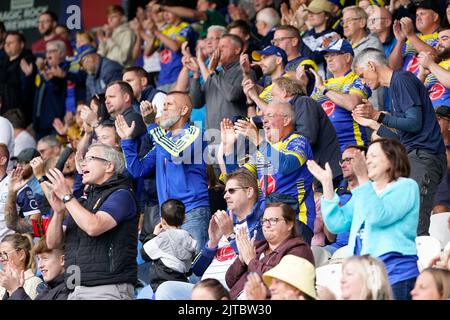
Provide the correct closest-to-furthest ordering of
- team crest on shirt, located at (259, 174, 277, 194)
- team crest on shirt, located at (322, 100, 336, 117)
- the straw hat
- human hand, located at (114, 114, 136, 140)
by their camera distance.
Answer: the straw hat → team crest on shirt, located at (259, 174, 277, 194) → human hand, located at (114, 114, 136, 140) → team crest on shirt, located at (322, 100, 336, 117)

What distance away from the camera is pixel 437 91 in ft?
35.7

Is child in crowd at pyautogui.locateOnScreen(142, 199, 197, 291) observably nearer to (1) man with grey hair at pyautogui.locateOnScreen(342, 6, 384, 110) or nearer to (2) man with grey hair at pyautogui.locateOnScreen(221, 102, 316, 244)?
(2) man with grey hair at pyautogui.locateOnScreen(221, 102, 316, 244)

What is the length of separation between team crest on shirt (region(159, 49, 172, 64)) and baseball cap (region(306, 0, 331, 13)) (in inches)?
89.6

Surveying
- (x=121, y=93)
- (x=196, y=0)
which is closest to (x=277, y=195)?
(x=121, y=93)

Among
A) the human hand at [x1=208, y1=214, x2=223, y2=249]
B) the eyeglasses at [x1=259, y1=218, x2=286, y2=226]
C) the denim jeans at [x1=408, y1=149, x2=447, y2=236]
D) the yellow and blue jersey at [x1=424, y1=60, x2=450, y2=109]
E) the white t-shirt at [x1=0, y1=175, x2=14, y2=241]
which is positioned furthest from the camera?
the white t-shirt at [x1=0, y1=175, x2=14, y2=241]

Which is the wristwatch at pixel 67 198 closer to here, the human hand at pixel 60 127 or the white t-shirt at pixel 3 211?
the white t-shirt at pixel 3 211

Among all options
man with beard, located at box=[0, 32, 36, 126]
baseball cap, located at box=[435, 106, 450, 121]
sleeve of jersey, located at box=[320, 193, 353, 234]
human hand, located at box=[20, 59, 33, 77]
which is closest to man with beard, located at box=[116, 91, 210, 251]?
baseball cap, located at box=[435, 106, 450, 121]

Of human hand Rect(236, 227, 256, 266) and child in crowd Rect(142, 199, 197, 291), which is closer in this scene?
human hand Rect(236, 227, 256, 266)

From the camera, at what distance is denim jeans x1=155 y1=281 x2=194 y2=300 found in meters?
8.55

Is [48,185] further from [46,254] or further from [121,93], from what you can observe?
[121,93]

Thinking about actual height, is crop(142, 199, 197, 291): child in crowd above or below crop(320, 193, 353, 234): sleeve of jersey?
below

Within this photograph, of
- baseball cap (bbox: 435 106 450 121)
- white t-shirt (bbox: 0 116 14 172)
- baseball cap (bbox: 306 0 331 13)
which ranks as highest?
baseball cap (bbox: 435 106 450 121)

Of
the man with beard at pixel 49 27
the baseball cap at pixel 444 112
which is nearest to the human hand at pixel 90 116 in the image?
the baseball cap at pixel 444 112

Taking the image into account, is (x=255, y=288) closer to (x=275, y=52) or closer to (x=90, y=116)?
(x=90, y=116)
